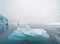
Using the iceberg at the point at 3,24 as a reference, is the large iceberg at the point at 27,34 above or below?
below

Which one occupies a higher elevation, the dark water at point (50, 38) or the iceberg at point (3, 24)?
the iceberg at point (3, 24)

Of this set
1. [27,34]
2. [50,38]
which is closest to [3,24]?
[27,34]

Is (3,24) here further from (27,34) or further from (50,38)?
(50,38)

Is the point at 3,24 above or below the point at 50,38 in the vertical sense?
above

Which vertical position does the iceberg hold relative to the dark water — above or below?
above

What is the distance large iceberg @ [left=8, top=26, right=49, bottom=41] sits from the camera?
1.44 metres

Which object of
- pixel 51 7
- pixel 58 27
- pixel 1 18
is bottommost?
pixel 58 27

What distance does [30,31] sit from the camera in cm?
145

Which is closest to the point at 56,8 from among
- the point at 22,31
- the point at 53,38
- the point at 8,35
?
the point at 53,38

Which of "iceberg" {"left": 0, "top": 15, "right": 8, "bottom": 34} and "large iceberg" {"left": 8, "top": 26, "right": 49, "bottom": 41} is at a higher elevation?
"iceberg" {"left": 0, "top": 15, "right": 8, "bottom": 34}

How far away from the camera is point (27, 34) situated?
1444mm

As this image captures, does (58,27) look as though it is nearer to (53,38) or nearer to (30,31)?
(53,38)

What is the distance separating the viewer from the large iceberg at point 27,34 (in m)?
1.44

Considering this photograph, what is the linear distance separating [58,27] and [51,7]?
268 millimetres
